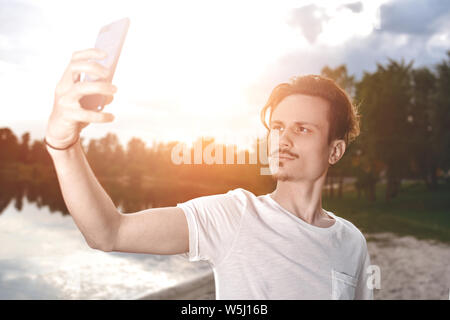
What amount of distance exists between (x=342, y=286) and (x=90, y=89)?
1619 millimetres

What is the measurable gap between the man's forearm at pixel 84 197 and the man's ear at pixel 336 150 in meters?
1.50

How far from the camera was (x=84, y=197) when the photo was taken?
1640 millimetres

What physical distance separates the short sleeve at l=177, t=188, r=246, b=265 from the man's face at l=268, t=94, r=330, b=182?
18.5 inches

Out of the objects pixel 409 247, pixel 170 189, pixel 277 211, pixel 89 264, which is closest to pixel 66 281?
pixel 89 264

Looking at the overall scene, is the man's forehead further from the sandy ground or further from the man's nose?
the sandy ground

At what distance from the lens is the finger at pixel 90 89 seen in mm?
1394

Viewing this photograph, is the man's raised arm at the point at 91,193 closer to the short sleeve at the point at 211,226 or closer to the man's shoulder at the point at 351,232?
the short sleeve at the point at 211,226

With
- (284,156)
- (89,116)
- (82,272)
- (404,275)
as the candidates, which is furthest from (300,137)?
(82,272)

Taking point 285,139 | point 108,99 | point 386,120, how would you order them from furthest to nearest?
point 386,120 → point 285,139 → point 108,99

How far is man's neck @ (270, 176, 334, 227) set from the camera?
2361 millimetres

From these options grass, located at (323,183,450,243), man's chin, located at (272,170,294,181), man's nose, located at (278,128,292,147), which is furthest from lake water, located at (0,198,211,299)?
man's nose, located at (278,128,292,147)

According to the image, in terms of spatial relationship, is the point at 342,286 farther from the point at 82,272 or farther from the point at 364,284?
the point at 82,272
